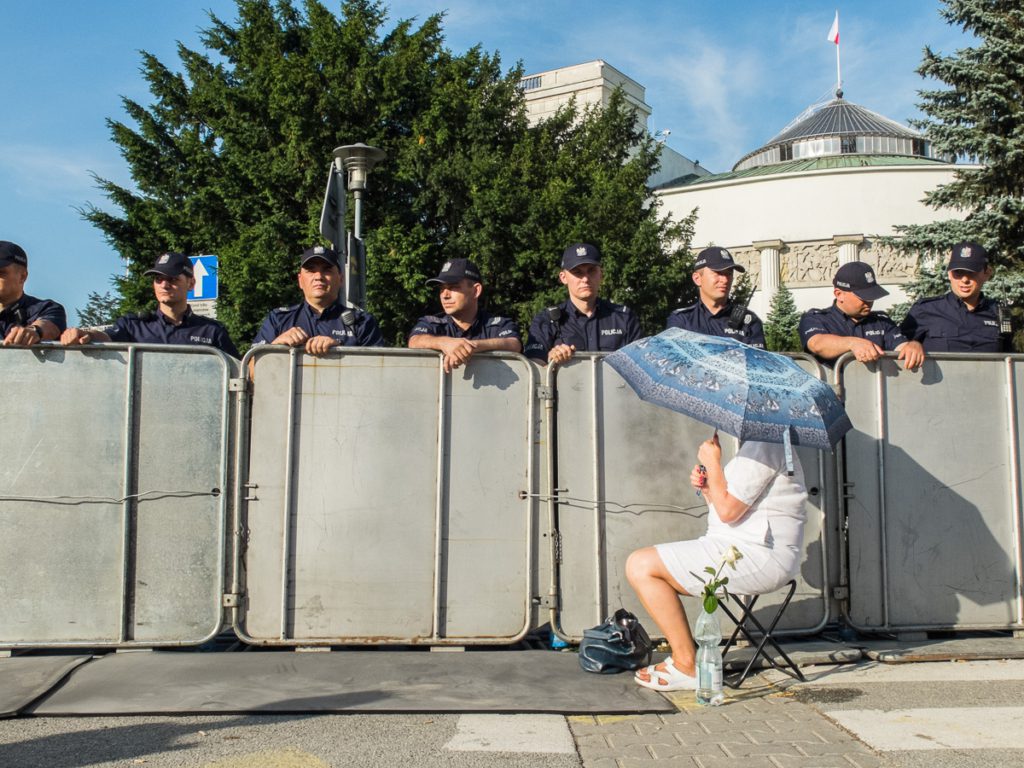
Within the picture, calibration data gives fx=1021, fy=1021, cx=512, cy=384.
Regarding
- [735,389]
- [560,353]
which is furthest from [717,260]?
[735,389]

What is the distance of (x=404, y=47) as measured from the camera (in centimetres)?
2845

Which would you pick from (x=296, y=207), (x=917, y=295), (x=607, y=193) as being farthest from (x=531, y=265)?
(x=917, y=295)

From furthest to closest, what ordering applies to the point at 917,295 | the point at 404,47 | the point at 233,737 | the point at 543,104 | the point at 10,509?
the point at 543,104 < the point at 404,47 < the point at 917,295 < the point at 10,509 < the point at 233,737

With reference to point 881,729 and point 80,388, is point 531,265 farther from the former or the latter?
point 881,729

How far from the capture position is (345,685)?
514 centimetres

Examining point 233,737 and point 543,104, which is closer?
point 233,737

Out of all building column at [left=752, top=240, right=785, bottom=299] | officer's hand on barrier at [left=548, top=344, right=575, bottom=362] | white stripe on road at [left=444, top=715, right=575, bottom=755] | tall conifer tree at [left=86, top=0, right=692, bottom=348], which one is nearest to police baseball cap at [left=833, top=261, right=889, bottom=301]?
officer's hand on barrier at [left=548, top=344, right=575, bottom=362]

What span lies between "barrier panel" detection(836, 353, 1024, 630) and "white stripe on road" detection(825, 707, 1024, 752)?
164 centimetres

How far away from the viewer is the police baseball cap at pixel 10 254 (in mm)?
6516

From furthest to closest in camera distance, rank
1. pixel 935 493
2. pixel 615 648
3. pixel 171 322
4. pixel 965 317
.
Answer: pixel 965 317
pixel 171 322
pixel 935 493
pixel 615 648

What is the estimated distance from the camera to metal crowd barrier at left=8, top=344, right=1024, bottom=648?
19.6 ft

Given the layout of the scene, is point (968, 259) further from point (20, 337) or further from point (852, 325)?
point (20, 337)

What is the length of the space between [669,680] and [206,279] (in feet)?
26.4

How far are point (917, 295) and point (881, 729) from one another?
1633 centimetres
